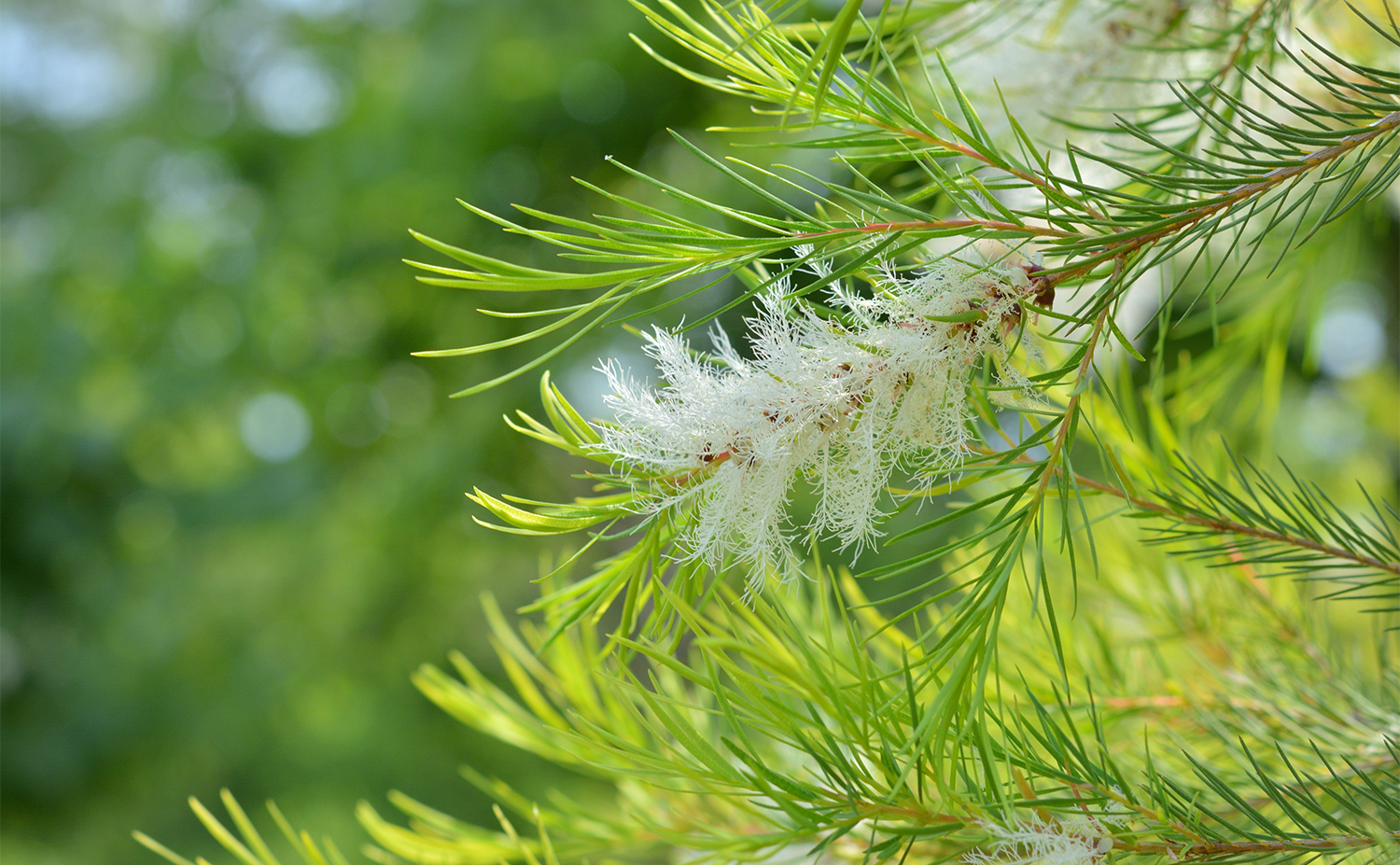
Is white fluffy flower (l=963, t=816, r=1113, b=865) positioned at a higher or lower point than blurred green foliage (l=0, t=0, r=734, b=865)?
A: lower

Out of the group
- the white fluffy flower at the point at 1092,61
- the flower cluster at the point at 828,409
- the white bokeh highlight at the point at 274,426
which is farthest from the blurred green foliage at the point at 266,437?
the flower cluster at the point at 828,409

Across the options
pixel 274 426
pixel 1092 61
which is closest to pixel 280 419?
pixel 274 426

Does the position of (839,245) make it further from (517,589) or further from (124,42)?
(124,42)

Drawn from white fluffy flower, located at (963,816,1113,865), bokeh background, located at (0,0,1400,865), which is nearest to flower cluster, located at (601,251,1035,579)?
white fluffy flower, located at (963,816,1113,865)

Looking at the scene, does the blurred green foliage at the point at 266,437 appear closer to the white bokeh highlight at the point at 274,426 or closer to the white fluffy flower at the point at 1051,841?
the white bokeh highlight at the point at 274,426

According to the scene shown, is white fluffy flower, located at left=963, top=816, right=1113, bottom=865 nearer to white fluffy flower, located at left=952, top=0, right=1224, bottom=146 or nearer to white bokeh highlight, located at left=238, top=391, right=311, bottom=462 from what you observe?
white fluffy flower, located at left=952, top=0, right=1224, bottom=146

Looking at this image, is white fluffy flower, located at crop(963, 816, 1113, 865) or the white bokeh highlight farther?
the white bokeh highlight

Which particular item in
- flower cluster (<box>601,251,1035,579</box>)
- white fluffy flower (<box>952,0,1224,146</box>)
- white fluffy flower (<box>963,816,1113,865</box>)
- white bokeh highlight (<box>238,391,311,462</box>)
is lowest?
white fluffy flower (<box>963,816,1113,865</box>)
